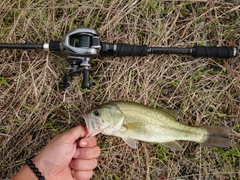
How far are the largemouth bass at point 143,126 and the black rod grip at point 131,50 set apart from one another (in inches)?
27.1

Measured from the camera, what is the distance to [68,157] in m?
3.17

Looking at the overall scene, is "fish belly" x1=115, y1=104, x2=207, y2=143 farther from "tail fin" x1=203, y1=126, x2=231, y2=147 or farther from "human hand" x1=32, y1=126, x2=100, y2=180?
"human hand" x1=32, y1=126, x2=100, y2=180

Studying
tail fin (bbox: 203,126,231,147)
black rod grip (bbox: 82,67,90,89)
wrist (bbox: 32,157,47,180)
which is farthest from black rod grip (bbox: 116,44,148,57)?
wrist (bbox: 32,157,47,180)

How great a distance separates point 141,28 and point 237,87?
58.4 inches

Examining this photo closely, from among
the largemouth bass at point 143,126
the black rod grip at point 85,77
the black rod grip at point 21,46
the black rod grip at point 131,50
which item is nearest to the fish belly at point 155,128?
the largemouth bass at point 143,126

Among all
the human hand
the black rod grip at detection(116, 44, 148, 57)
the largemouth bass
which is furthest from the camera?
the black rod grip at detection(116, 44, 148, 57)

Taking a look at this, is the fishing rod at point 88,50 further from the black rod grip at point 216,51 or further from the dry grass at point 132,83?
the dry grass at point 132,83

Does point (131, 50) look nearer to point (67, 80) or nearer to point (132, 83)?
point (132, 83)

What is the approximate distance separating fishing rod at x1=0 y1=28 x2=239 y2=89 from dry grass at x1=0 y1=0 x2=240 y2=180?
245 millimetres

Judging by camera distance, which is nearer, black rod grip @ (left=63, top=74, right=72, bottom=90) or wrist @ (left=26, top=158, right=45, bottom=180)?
wrist @ (left=26, top=158, right=45, bottom=180)

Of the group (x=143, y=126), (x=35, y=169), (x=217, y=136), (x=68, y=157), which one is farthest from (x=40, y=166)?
(x=217, y=136)

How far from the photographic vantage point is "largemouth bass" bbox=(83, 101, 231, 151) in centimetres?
301

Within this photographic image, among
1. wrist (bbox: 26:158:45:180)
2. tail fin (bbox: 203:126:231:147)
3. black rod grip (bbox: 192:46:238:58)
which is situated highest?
black rod grip (bbox: 192:46:238:58)

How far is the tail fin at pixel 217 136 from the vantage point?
3.30 m
